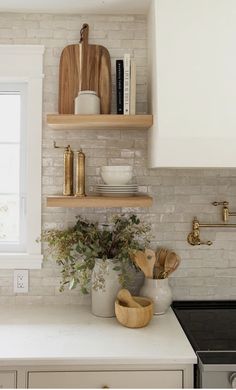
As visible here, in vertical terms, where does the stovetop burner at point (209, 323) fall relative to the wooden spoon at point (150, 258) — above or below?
below

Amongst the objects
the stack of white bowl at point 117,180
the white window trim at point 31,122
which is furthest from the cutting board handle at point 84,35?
the stack of white bowl at point 117,180

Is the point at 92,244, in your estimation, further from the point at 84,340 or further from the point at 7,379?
the point at 7,379

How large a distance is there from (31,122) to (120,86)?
511 mm

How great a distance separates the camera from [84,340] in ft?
4.63

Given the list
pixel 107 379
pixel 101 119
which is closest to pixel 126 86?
pixel 101 119

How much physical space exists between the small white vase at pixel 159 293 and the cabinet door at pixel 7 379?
69 centimetres

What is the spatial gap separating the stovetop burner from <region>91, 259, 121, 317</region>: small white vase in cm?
34

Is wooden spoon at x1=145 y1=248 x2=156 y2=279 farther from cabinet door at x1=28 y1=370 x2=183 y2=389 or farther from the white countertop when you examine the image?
cabinet door at x1=28 y1=370 x2=183 y2=389

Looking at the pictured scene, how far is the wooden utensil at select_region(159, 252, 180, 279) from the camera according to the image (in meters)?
1.74

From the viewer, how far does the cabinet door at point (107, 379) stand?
1.31 metres

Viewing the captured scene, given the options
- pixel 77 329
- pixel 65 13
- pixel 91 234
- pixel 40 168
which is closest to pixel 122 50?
pixel 65 13

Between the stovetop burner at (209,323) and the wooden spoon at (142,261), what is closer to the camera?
the stovetop burner at (209,323)

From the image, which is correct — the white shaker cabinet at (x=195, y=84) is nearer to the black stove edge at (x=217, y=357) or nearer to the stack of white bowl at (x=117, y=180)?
the stack of white bowl at (x=117, y=180)

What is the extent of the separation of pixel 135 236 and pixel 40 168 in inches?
24.4
